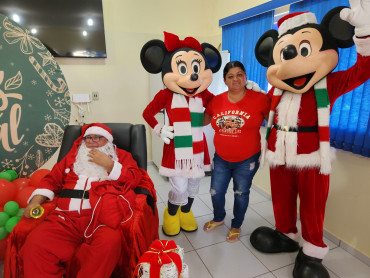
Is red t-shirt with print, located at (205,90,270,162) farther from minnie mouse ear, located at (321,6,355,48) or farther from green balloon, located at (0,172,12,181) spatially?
green balloon, located at (0,172,12,181)

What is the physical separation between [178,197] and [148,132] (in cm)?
172

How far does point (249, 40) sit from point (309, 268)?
220cm

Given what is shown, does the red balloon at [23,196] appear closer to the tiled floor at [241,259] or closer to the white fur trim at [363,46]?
→ the tiled floor at [241,259]

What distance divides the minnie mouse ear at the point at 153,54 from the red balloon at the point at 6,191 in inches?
48.6

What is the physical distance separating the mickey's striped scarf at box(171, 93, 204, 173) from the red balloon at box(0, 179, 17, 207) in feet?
3.69

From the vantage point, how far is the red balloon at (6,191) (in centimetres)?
154

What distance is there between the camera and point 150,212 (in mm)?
1394

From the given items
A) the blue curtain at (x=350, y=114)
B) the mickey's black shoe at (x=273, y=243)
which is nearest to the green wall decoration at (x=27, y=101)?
the mickey's black shoe at (x=273, y=243)

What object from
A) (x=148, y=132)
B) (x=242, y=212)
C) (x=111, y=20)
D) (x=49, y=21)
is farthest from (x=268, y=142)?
(x=49, y=21)

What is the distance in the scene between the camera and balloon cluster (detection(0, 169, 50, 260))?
57.7 inches

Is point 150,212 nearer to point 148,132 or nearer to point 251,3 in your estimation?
point 148,132

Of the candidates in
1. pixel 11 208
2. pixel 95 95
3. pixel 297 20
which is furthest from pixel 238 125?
pixel 95 95

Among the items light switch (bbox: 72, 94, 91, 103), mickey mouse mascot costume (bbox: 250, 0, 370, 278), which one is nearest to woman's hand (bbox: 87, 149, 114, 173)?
mickey mouse mascot costume (bbox: 250, 0, 370, 278)

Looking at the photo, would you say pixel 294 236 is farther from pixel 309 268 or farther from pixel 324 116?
pixel 324 116
